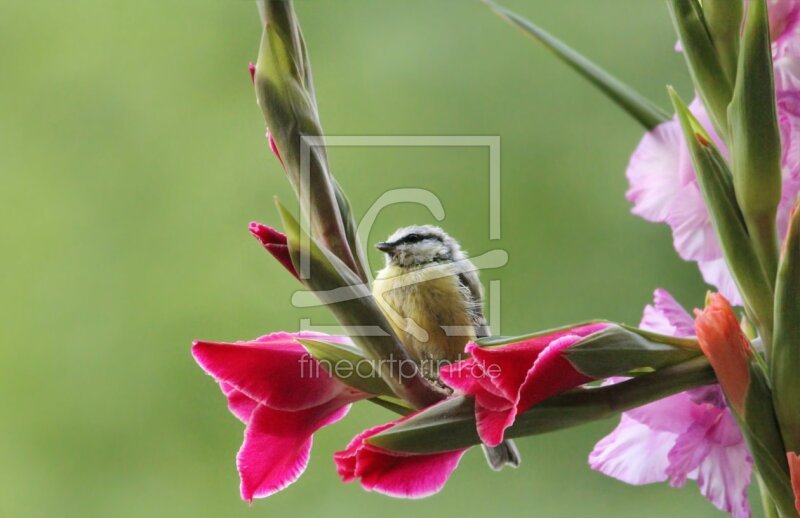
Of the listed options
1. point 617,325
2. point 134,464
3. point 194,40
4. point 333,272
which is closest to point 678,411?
point 617,325

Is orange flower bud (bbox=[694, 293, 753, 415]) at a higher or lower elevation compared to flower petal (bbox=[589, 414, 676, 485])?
higher

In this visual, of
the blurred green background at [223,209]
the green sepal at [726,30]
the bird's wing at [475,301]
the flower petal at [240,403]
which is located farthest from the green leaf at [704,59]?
the blurred green background at [223,209]

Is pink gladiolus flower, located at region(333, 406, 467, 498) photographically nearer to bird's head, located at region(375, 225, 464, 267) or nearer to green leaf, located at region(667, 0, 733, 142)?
green leaf, located at region(667, 0, 733, 142)

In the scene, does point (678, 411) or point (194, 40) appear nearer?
point (678, 411)

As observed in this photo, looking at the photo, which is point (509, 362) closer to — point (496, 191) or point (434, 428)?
point (434, 428)

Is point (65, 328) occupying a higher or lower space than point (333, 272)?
lower

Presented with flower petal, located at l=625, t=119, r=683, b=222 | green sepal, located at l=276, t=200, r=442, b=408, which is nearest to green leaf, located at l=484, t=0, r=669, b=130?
flower petal, located at l=625, t=119, r=683, b=222

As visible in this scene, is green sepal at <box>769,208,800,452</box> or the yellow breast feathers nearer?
green sepal at <box>769,208,800,452</box>

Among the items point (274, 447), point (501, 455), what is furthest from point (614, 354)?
point (501, 455)

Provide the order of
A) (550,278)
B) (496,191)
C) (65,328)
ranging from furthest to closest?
(65,328), (550,278), (496,191)
